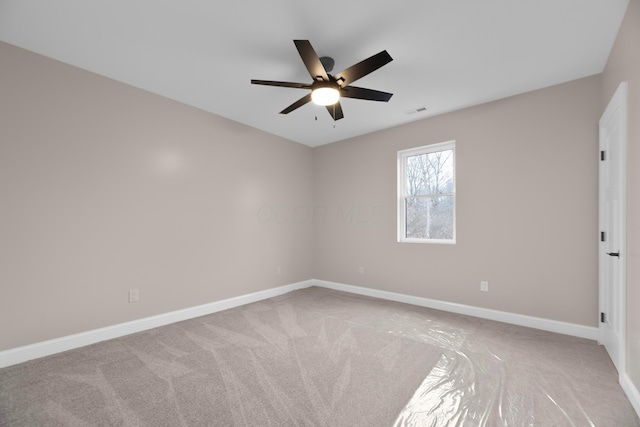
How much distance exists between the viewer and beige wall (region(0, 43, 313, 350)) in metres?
2.42

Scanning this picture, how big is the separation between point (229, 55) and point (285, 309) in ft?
10.1

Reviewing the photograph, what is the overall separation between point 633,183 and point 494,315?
6.82 feet

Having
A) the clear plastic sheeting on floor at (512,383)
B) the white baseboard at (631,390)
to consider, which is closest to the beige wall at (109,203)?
the clear plastic sheeting on floor at (512,383)

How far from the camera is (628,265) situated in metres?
1.96

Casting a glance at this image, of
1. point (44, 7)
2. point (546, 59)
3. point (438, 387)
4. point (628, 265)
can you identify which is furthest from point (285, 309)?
point (546, 59)

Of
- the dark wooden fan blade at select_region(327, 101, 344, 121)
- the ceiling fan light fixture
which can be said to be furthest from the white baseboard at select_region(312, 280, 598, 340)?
the ceiling fan light fixture

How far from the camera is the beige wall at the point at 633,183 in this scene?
179 cm

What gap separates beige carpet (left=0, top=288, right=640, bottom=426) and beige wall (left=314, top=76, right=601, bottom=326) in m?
0.54

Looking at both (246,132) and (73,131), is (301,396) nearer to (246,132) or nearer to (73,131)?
(73,131)

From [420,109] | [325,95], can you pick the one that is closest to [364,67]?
[325,95]

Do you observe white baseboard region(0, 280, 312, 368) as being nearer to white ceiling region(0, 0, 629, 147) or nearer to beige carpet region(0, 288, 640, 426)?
beige carpet region(0, 288, 640, 426)

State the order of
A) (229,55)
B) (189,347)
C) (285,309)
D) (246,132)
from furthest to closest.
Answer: (246,132) → (285,309) → (189,347) → (229,55)

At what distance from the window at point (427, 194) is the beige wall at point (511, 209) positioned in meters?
0.13

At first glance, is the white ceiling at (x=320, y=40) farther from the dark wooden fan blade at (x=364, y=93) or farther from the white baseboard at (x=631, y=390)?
the white baseboard at (x=631, y=390)
